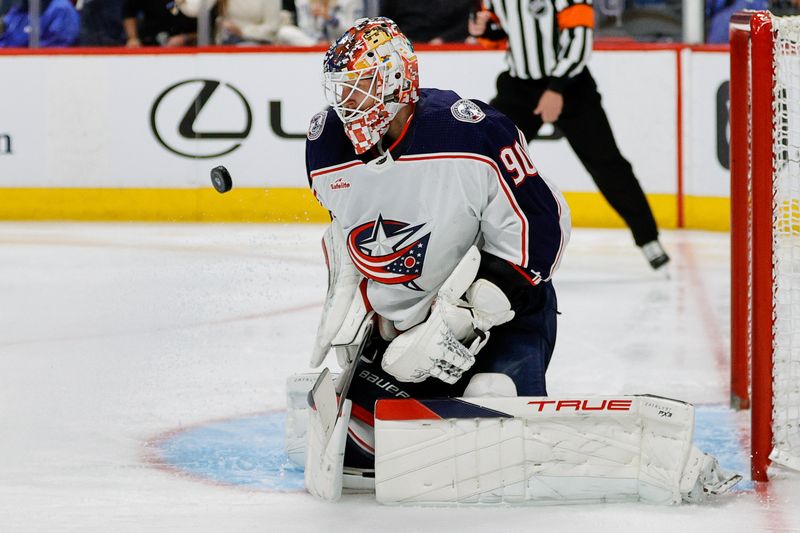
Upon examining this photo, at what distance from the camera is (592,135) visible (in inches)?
218

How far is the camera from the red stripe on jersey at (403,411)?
7.78ft

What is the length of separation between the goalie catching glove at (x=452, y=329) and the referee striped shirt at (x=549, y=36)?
3.13 m

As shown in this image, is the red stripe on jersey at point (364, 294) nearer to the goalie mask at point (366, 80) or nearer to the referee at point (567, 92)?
the goalie mask at point (366, 80)

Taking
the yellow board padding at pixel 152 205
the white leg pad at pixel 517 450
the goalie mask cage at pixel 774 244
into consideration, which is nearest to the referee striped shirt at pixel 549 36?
the yellow board padding at pixel 152 205

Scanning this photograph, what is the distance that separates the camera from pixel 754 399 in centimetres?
256

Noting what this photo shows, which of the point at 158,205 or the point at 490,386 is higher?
the point at 490,386

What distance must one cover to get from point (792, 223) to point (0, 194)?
17.6 ft

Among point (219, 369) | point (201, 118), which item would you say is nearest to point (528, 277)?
point (219, 369)

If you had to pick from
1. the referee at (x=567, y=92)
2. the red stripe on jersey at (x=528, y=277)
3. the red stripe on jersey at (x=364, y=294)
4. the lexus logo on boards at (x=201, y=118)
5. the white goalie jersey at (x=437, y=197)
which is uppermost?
the white goalie jersey at (x=437, y=197)

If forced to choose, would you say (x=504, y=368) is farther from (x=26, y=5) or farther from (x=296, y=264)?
(x=26, y=5)

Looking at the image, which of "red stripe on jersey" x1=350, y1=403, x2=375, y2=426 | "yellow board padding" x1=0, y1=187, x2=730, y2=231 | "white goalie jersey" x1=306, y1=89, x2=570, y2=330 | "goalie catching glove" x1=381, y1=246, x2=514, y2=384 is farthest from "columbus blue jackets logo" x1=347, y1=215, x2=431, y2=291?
"yellow board padding" x1=0, y1=187, x2=730, y2=231

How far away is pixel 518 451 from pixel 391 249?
1.39 ft

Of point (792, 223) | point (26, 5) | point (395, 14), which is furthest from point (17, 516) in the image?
point (26, 5)

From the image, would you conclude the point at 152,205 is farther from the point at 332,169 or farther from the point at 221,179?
the point at 332,169
